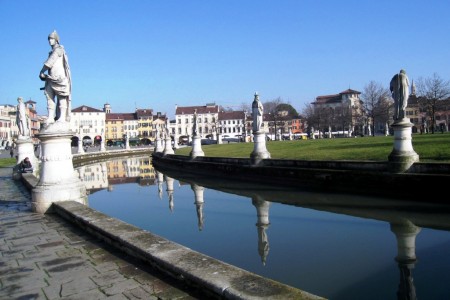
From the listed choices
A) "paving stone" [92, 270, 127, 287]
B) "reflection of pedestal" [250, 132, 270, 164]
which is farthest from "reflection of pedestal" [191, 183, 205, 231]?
"paving stone" [92, 270, 127, 287]

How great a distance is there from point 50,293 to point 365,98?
7271 cm

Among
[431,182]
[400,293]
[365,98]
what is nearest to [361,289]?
[400,293]

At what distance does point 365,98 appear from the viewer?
7025 cm

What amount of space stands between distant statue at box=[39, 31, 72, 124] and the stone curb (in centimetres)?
339

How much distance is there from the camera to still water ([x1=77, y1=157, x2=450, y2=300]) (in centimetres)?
564

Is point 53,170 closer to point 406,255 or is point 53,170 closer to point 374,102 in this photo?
point 406,255

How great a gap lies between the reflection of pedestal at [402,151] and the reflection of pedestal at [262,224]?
4.57 metres

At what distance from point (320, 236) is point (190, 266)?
16.3 ft

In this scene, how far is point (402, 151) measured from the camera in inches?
508

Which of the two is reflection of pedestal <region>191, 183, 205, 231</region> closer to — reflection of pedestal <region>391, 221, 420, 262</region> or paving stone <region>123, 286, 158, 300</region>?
reflection of pedestal <region>391, 221, 420, 262</region>

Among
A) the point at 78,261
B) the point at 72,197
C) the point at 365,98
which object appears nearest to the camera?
the point at 78,261

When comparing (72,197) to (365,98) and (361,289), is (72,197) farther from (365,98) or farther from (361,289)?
(365,98)

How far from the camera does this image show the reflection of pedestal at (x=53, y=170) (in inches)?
338

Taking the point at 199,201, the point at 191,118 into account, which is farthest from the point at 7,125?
the point at 199,201
